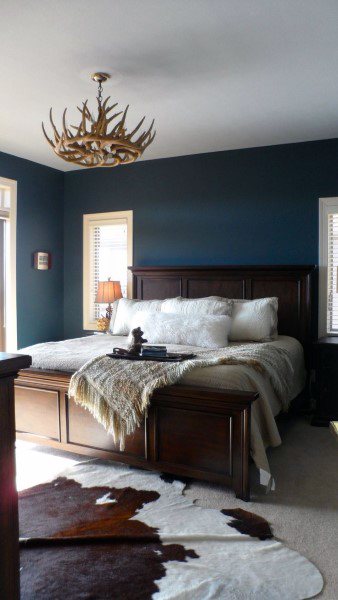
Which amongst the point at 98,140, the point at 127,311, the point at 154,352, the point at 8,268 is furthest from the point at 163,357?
the point at 8,268

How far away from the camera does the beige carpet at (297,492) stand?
7.17 ft

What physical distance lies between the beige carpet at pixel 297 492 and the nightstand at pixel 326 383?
24 centimetres

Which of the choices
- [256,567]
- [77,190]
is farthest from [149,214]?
[256,567]

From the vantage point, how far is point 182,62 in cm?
300

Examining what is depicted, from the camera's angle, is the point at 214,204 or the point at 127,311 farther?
the point at 214,204

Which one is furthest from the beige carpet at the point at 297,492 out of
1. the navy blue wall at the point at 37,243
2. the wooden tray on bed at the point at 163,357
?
the navy blue wall at the point at 37,243

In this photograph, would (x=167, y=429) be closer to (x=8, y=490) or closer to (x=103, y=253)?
(x=8, y=490)

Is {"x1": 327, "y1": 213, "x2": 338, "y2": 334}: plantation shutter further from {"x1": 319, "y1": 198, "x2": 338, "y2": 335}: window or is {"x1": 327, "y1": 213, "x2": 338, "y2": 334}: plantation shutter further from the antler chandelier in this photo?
the antler chandelier

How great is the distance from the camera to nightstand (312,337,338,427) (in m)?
4.05

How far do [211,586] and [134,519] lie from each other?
25.3 inches

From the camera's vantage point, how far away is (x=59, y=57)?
115 inches

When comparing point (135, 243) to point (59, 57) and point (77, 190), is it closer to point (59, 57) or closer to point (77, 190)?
point (77, 190)

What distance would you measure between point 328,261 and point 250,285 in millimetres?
794

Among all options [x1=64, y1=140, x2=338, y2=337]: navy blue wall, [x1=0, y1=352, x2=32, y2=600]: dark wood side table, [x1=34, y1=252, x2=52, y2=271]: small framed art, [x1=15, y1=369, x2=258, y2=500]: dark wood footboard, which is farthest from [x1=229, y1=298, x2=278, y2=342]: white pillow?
[x1=0, y1=352, x2=32, y2=600]: dark wood side table
